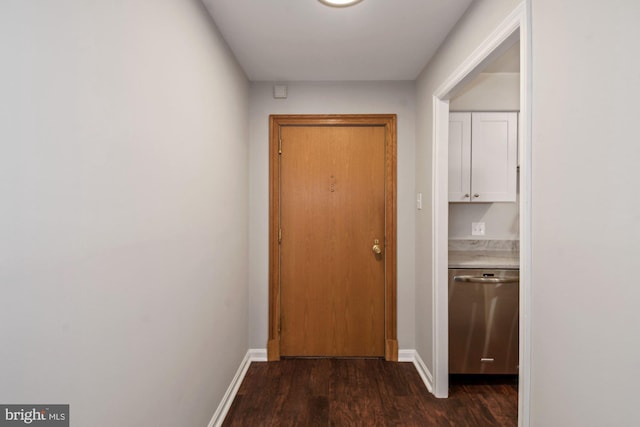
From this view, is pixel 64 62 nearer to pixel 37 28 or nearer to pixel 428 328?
pixel 37 28

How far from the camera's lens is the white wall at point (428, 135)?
192 cm

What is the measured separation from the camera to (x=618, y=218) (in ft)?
3.06

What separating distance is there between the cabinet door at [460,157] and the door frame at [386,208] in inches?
18.5

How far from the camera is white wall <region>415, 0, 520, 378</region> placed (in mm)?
1919

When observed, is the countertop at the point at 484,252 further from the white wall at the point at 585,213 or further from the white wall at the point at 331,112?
the white wall at the point at 585,213

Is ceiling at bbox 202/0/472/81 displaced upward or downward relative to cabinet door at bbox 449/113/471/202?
upward

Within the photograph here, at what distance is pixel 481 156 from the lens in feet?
9.57

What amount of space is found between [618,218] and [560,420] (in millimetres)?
732

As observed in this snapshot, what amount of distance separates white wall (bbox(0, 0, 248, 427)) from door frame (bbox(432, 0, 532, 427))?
4.70ft

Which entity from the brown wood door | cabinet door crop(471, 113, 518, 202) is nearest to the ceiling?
the brown wood door

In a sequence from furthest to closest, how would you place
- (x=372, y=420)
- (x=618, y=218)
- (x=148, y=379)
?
(x=372, y=420)
(x=148, y=379)
(x=618, y=218)

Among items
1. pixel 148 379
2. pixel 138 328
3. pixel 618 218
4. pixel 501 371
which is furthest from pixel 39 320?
pixel 501 371

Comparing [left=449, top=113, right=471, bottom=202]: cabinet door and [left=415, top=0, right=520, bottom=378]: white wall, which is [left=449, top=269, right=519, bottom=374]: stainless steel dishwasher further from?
[left=449, top=113, right=471, bottom=202]: cabinet door

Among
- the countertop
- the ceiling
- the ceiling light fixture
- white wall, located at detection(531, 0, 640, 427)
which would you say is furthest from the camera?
the countertop
